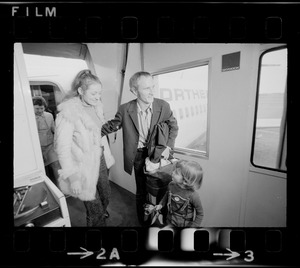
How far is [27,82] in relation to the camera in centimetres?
101

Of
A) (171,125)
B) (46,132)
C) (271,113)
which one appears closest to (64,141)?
(46,132)

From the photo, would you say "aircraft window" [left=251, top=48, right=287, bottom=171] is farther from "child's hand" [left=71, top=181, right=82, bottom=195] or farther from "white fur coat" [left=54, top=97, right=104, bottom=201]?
"child's hand" [left=71, top=181, right=82, bottom=195]

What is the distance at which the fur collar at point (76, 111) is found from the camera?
1.02m

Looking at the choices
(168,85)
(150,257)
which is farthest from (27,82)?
(150,257)

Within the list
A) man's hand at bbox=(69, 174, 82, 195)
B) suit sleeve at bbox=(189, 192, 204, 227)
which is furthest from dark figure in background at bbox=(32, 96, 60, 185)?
suit sleeve at bbox=(189, 192, 204, 227)

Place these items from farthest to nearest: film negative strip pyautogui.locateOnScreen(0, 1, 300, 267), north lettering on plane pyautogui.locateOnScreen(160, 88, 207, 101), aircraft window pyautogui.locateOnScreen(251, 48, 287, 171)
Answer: north lettering on plane pyautogui.locateOnScreen(160, 88, 207, 101), aircraft window pyautogui.locateOnScreen(251, 48, 287, 171), film negative strip pyautogui.locateOnScreen(0, 1, 300, 267)

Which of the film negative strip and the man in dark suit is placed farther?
the man in dark suit

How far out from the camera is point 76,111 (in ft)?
3.37

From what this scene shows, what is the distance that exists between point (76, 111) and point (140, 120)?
1.45 ft

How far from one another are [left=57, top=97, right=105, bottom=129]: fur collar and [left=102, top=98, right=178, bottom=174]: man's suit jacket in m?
0.10

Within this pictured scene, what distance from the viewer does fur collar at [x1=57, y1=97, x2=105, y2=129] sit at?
3.35 feet
